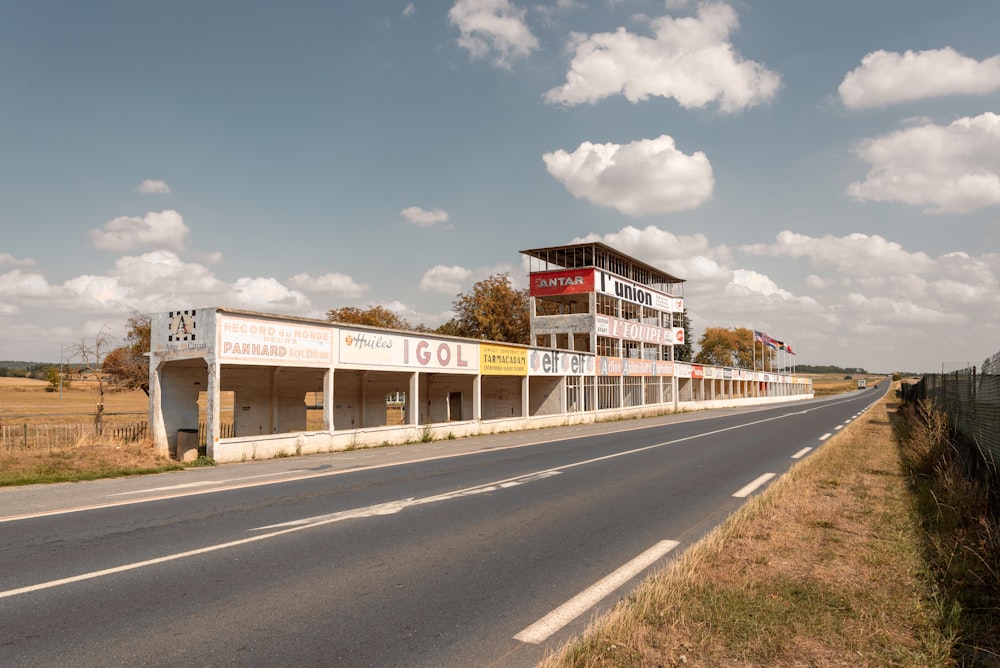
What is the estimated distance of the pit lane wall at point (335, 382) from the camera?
18.2 m

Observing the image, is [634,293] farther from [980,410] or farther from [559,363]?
[980,410]

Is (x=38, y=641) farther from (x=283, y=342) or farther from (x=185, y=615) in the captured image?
(x=283, y=342)

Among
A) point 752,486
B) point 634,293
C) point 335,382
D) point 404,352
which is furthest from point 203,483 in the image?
point 634,293

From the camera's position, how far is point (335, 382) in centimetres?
2783

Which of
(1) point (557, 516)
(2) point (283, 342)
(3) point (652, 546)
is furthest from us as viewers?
(2) point (283, 342)

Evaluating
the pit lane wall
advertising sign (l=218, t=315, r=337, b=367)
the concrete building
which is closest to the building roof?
the concrete building

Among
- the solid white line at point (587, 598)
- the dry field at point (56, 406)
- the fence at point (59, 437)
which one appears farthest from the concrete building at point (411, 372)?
the solid white line at point (587, 598)

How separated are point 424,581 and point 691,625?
253 cm

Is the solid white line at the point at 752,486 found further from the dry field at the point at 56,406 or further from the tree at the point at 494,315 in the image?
the tree at the point at 494,315

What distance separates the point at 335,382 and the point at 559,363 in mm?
14651

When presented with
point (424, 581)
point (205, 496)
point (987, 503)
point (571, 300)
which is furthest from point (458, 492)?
point (571, 300)

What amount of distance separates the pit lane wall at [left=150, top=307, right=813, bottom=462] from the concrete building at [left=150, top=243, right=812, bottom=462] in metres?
0.05

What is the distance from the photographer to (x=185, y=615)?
16.3ft

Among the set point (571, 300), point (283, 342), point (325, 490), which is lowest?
point (325, 490)
